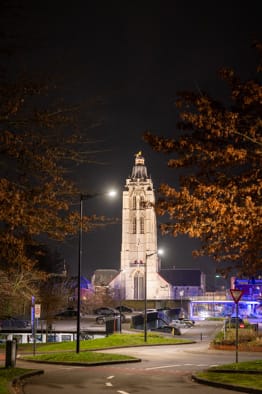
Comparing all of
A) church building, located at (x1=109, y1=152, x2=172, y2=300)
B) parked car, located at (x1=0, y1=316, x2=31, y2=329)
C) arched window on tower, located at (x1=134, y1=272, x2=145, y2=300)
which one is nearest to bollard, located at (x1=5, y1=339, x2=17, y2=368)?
parked car, located at (x1=0, y1=316, x2=31, y2=329)

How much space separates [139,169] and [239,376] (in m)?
116

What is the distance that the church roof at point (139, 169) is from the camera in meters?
131

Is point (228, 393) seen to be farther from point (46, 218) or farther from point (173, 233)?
point (46, 218)

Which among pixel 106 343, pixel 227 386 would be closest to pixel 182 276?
pixel 106 343

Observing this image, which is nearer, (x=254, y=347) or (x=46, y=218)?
(x=46, y=218)

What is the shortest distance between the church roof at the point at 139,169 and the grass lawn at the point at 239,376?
11015cm

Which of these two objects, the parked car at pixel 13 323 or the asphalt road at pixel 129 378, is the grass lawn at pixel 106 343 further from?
the parked car at pixel 13 323

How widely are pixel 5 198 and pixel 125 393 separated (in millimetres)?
5821

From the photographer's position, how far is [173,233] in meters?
15.2

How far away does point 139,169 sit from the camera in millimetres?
132375

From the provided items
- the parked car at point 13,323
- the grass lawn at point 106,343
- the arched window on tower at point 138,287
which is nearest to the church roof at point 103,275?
the arched window on tower at point 138,287

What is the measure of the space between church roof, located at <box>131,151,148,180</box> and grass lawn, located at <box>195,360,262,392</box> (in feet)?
361

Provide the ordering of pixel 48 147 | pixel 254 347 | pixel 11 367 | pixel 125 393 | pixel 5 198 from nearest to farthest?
pixel 5 198 < pixel 48 147 < pixel 125 393 < pixel 11 367 < pixel 254 347

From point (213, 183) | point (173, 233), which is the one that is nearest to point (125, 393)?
point (173, 233)
